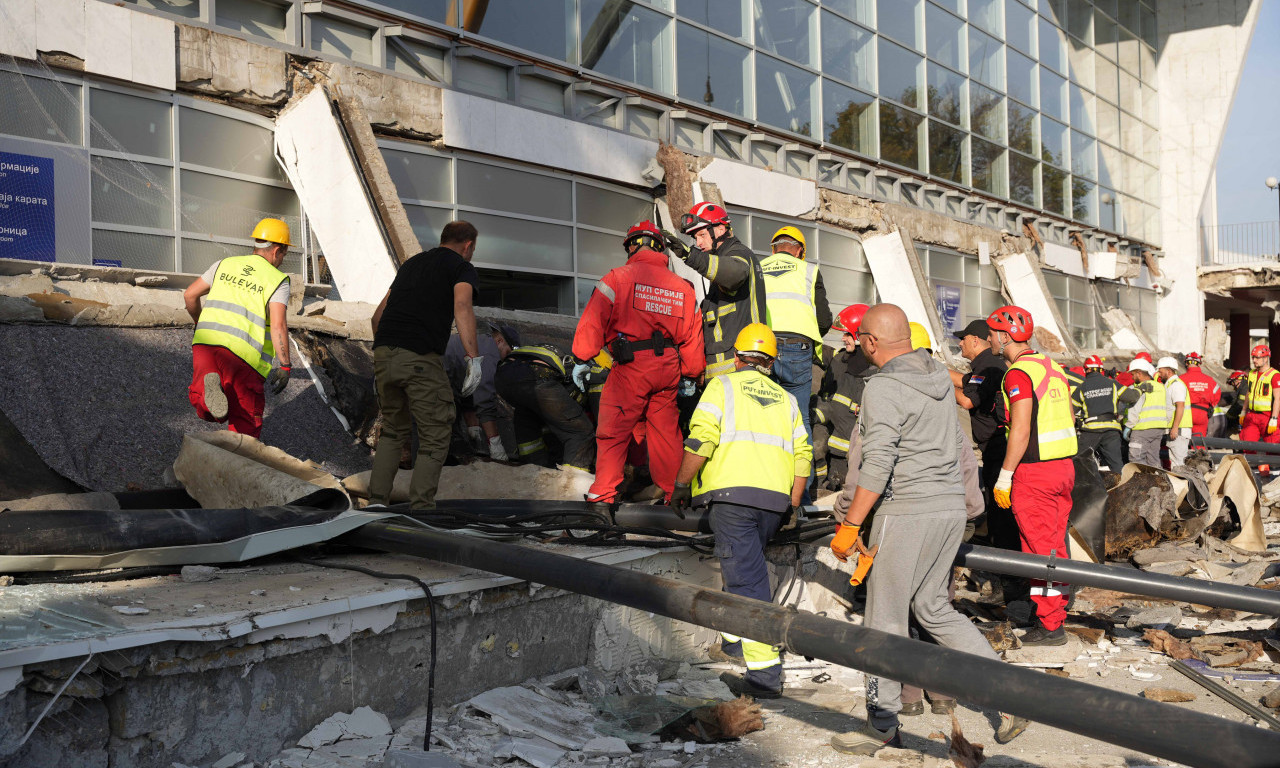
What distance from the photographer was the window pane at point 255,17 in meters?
9.98

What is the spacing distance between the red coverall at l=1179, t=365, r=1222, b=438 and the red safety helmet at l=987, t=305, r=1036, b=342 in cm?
992

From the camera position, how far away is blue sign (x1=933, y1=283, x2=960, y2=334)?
20062mm

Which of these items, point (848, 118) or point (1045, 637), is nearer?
point (1045, 637)

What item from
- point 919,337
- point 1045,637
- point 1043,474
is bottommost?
point 1045,637

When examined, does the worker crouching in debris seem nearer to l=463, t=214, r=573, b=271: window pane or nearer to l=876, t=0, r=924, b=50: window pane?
l=463, t=214, r=573, b=271: window pane

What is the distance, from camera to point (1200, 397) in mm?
14234

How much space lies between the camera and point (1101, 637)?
599 cm

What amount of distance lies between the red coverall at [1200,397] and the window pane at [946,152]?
7836mm

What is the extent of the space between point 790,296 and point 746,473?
210 centimetres

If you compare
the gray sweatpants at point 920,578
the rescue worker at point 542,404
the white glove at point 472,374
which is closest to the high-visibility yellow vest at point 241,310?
the white glove at point 472,374

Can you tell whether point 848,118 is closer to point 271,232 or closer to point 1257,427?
point 1257,427

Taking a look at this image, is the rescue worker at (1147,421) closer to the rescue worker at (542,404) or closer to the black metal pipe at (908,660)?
the rescue worker at (542,404)

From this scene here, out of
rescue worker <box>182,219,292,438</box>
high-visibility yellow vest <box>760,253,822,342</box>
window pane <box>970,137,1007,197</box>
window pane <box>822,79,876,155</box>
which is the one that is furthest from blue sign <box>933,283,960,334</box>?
rescue worker <box>182,219,292,438</box>

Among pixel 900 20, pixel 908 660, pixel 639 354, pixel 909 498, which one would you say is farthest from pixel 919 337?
pixel 900 20
